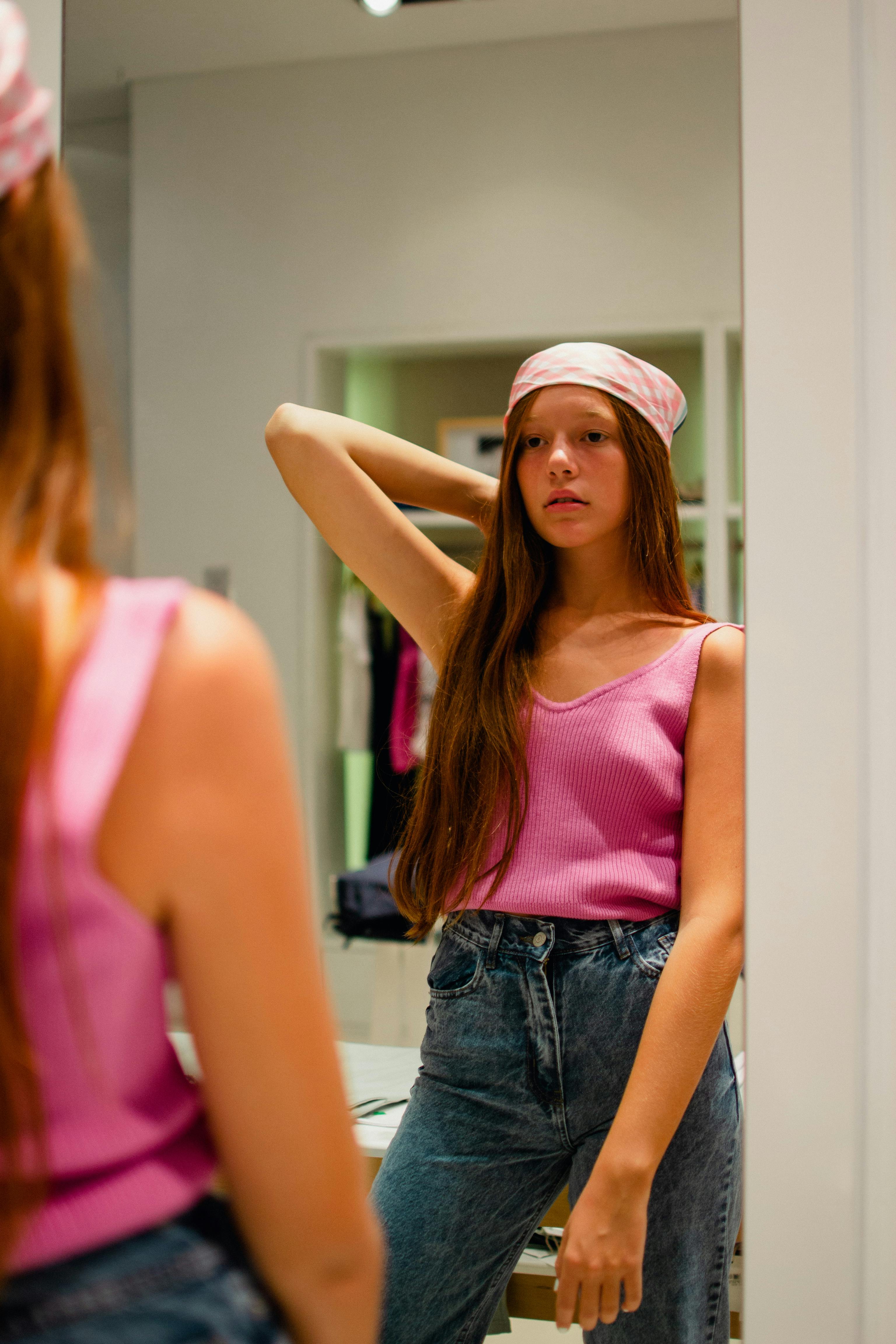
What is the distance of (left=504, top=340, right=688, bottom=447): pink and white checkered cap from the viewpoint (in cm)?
104

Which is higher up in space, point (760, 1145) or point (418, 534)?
point (418, 534)

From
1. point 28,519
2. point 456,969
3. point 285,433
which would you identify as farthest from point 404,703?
point 28,519

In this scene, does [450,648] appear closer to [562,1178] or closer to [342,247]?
[562,1178]

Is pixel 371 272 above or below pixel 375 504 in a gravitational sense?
above

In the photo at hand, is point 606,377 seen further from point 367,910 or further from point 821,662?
point 367,910

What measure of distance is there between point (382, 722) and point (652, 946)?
6.00 feet

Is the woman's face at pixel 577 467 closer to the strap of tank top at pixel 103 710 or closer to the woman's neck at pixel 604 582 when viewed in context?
the woman's neck at pixel 604 582

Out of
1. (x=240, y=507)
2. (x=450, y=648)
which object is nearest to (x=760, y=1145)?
(x=450, y=648)

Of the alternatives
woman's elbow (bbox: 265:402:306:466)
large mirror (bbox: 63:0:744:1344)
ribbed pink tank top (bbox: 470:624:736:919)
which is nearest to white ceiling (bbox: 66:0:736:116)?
large mirror (bbox: 63:0:744:1344)

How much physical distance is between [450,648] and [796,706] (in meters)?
0.38

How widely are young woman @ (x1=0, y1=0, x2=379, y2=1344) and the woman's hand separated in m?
0.50

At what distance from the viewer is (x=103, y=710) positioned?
1.30 ft

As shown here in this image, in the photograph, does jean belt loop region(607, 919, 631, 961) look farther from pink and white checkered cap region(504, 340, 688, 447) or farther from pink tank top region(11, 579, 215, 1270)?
pink tank top region(11, 579, 215, 1270)

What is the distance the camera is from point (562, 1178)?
104 centimetres
